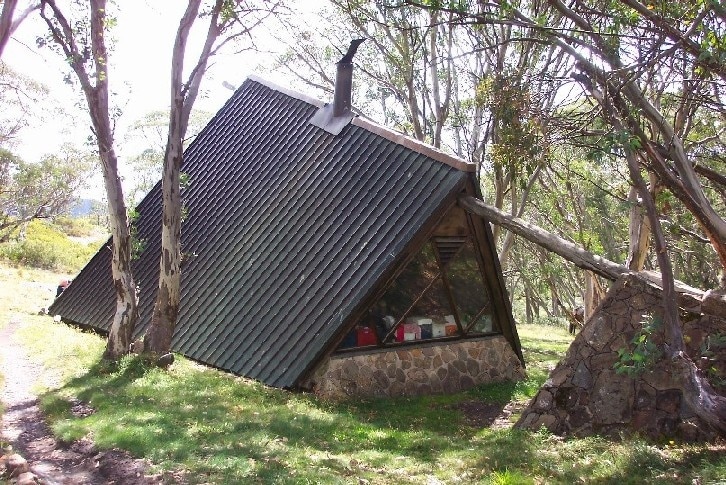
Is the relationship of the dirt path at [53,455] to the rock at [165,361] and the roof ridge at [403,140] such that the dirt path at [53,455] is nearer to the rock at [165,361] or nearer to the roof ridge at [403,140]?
the rock at [165,361]

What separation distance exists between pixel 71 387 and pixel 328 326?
3.83 meters

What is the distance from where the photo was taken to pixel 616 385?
27.0 ft

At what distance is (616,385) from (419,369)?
398 centimetres

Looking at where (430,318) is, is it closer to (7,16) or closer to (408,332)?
(408,332)

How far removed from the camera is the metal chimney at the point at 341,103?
13.7m

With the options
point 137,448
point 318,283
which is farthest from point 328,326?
point 137,448

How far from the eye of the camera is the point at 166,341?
36.3 ft

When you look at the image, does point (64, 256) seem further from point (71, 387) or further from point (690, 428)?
point (690, 428)

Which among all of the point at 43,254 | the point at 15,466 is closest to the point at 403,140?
the point at 15,466

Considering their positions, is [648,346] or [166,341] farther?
[166,341]

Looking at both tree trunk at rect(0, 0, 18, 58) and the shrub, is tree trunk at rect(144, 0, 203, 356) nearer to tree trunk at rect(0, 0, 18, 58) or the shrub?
tree trunk at rect(0, 0, 18, 58)

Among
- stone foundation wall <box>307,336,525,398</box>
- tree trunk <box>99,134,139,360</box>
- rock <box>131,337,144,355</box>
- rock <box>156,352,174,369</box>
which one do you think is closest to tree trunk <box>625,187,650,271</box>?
stone foundation wall <box>307,336,525,398</box>

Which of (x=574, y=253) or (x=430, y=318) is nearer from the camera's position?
(x=574, y=253)

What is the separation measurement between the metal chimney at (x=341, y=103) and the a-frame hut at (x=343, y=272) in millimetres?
29
